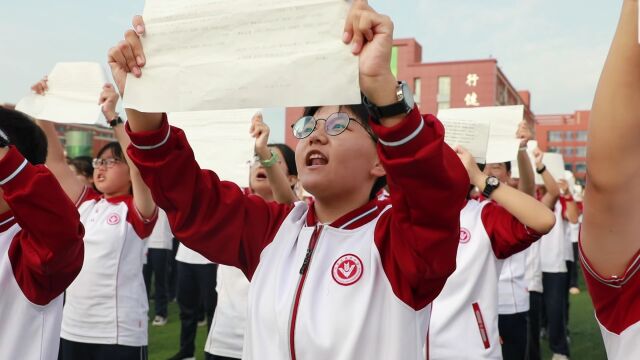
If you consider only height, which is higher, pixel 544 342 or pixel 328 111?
pixel 328 111

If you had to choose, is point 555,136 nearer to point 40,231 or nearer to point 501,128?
point 501,128

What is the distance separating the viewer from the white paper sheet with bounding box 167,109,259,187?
10.8 ft

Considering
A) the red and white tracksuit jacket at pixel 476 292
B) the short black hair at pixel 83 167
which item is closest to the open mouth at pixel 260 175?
the red and white tracksuit jacket at pixel 476 292

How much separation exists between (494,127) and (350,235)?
6.47 ft

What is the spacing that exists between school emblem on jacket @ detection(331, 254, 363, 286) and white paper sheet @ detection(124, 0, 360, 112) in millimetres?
607

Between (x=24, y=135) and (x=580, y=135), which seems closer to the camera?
(x=24, y=135)

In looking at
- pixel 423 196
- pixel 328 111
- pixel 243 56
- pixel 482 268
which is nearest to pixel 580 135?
pixel 482 268

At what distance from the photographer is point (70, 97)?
10.1ft

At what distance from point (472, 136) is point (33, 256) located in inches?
82.6

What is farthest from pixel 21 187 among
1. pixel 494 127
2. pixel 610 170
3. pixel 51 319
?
pixel 494 127

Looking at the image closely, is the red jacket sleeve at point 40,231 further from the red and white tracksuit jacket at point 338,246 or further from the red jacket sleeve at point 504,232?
the red jacket sleeve at point 504,232

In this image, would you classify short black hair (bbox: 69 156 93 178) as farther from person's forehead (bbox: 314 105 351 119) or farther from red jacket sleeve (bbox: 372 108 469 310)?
red jacket sleeve (bbox: 372 108 469 310)

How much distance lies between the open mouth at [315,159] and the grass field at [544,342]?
478cm

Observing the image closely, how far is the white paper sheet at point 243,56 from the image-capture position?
51.9 inches
